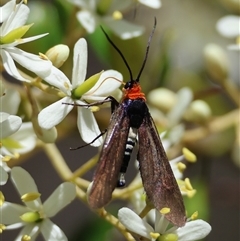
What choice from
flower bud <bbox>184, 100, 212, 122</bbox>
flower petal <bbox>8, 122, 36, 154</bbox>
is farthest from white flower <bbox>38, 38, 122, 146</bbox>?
flower bud <bbox>184, 100, 212, 122</bbox>

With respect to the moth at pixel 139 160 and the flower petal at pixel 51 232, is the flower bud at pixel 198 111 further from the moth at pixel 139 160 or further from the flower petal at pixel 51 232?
the flower petal at pixel 51 232

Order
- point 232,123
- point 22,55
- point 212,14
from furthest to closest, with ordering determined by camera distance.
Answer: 1. point 212,14
2. point 232,123
3. point 22,55

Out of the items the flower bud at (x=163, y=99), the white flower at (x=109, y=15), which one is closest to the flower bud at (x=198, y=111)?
the flower bud at (x=163, y=99)

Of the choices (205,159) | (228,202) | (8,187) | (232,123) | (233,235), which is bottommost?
(233,235)

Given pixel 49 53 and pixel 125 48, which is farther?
pixel 125 48

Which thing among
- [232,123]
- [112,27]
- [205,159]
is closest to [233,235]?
[205,159]

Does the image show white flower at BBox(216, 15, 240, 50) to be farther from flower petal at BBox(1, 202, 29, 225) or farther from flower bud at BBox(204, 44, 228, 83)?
flower petal at BBox(1, 202, 29, 225)

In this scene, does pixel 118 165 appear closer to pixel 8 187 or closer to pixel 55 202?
pixel 55 202
